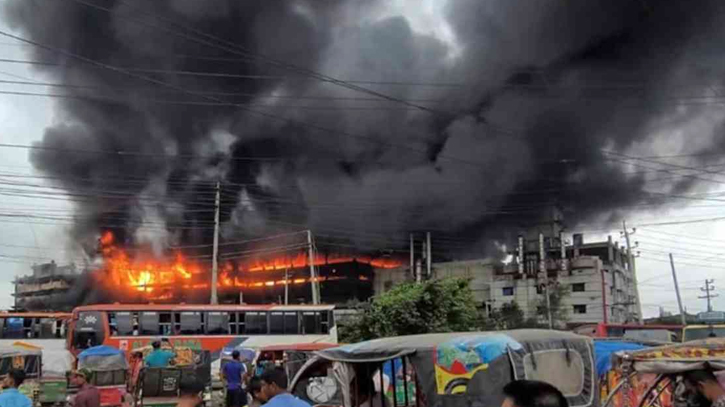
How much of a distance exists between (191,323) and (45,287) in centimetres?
4849

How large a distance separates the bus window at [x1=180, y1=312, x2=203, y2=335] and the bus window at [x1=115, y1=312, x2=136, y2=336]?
189 cm

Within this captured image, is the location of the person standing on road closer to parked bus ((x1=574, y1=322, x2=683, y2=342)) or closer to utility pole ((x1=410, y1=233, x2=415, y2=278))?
parked bus ((x1=574, y1=322, x2=683, y2=342))

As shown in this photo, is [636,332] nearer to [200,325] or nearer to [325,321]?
[325,321]

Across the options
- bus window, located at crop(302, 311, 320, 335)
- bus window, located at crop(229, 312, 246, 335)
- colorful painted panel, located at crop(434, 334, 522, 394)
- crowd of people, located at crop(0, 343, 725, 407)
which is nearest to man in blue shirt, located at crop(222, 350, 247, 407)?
crowd of people, located at crop(0, 343, 725, 407)

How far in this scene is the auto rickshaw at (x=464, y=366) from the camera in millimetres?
6602

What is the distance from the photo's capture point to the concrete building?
53.3 m

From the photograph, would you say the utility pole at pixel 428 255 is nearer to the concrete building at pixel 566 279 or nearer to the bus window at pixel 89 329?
Result: the concrete building at pixel 566 279

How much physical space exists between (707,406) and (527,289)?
173 ft

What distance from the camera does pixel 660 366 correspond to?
543 centimetres

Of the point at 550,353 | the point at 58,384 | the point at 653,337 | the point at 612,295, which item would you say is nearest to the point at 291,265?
the point at 612,295

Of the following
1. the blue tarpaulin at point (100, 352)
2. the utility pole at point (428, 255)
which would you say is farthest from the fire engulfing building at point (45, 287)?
the blue tarpaulin at point (100, 352)

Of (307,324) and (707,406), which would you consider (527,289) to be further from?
(707,406)

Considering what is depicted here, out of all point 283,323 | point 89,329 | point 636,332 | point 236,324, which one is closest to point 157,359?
point 89,329

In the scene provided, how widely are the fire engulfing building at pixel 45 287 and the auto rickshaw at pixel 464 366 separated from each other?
4548 cm
